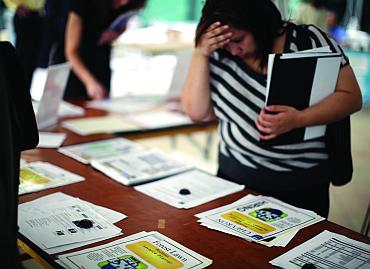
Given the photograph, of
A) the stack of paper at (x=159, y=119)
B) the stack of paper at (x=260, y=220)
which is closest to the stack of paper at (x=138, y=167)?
the stack of paper at (x=260, y=220)

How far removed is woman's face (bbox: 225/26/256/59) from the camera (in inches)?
60.5

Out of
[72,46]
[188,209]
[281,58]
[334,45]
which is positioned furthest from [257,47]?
[72,46]

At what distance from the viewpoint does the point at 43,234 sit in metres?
1.23

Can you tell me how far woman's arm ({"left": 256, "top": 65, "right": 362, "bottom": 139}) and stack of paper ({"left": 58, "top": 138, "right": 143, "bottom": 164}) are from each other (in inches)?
23.6

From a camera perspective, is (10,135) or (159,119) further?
(159,119)

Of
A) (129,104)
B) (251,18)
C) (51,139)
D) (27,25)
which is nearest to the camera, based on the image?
(251,18)

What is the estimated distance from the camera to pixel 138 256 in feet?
3.74

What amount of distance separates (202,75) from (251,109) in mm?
206

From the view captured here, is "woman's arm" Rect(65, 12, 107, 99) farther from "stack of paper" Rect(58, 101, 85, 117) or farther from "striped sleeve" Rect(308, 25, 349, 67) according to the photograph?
"striped sleeve" Rect(308, 25, 349, 67)

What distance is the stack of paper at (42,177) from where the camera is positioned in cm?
154

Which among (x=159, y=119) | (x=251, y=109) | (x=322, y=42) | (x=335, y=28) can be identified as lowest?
(x=159, y=119)

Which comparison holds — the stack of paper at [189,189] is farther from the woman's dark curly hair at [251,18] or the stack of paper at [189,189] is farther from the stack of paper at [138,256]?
the woman's dark curly hair at [251,18]

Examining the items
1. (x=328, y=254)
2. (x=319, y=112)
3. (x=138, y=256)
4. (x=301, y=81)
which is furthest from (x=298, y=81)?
(x=138, y=256)

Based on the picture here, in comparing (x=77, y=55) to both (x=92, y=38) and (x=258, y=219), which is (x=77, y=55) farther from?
(x=258, y=219)
